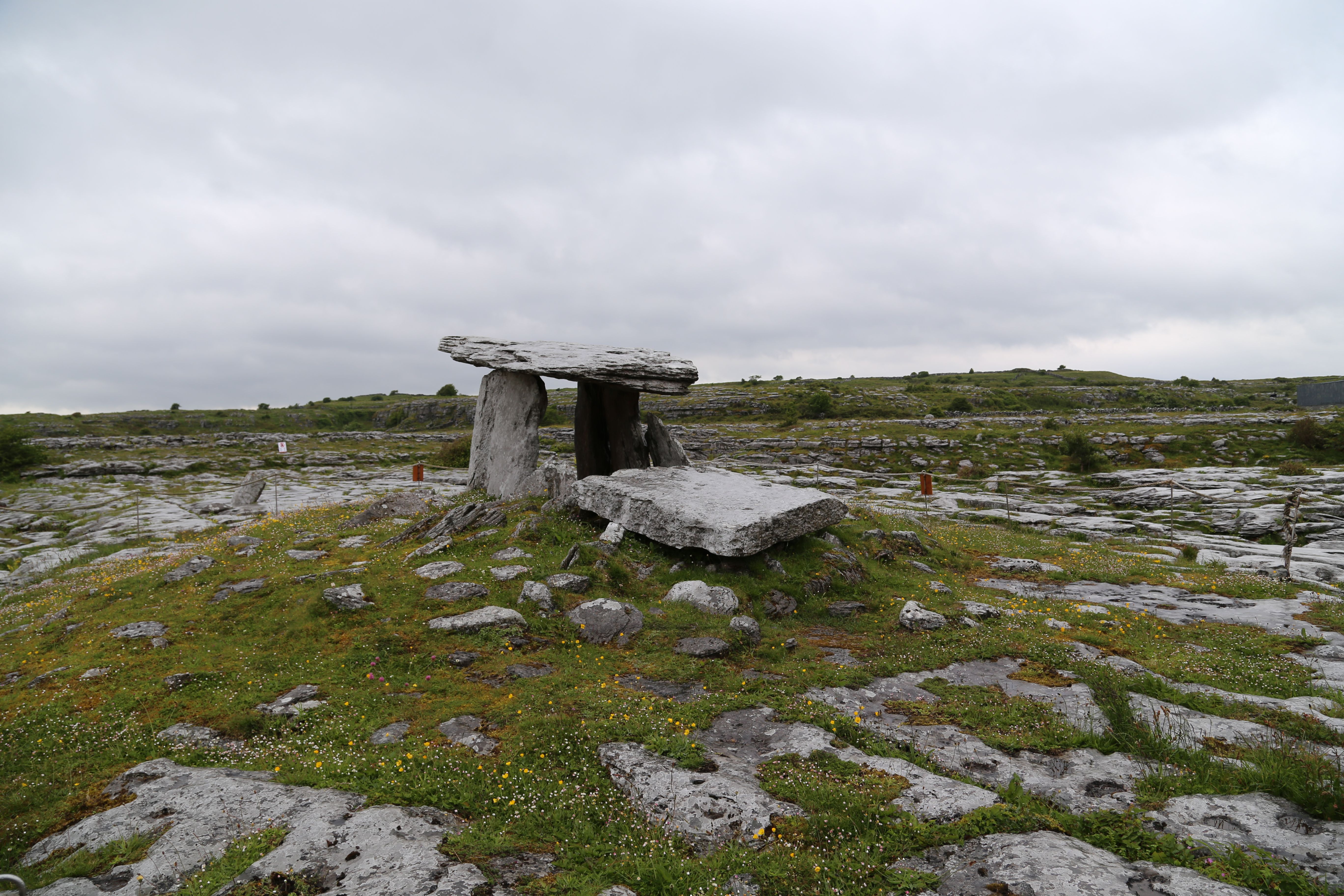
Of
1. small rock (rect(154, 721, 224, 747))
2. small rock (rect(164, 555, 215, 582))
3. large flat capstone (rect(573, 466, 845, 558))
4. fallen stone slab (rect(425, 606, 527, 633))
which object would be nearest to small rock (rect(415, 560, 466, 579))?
fallen stone slab (rect(425, 606, 527, 633))

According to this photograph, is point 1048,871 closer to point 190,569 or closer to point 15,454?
point 190,569

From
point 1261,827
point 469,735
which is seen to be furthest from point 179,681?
point 1261,827

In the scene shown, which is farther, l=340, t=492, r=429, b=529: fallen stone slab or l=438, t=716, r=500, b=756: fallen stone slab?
l=340, t=492, r=429, b=529: fallen stone slab

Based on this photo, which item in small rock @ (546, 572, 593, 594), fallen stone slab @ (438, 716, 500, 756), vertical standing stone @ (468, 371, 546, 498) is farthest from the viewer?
vertical standing stone @ (468, 371, 546, 498)

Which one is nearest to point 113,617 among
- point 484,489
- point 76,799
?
point 76,799

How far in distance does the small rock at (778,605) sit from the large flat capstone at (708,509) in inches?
42.8

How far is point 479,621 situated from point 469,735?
3741 mm

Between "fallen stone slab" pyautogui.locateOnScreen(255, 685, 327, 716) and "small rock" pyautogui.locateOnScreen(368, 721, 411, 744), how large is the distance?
1.44 metres

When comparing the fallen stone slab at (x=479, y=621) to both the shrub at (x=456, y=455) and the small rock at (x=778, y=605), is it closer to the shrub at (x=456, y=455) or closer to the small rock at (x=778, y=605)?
the small rock at (x=778, y=605)

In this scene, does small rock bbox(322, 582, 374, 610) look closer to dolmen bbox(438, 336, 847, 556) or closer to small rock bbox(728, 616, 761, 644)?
dolmen bbox(438, 336, 847, 556)

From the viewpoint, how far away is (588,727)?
8.20m

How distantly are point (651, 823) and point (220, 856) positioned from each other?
170 inches

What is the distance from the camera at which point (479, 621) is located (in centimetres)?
A: 1191

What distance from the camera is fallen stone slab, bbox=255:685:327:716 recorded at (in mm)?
9141
